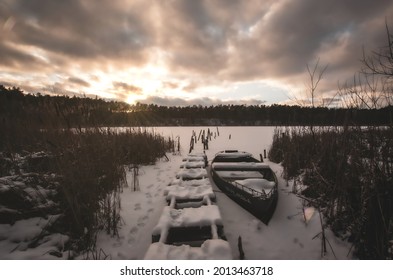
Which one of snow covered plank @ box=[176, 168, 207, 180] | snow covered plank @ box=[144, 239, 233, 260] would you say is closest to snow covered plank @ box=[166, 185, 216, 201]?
snow covered plank @ box=[176, 168, 207, 180]

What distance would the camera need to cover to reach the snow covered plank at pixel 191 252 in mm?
1912

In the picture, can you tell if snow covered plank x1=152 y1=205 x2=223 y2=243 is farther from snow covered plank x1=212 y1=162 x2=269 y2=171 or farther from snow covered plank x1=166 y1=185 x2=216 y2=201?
snow covered plank x1=212 y1=162 x2=269 y2=171

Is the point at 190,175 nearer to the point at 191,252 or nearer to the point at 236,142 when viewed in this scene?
the point at 191,252

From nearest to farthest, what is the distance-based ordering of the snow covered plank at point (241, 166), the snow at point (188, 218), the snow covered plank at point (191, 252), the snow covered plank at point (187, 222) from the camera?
the snow covered plank at point (191, 252), the snow covered plank at point (187, 222), the snow at point (188, 218), the snow covered plank at point (241, 166)

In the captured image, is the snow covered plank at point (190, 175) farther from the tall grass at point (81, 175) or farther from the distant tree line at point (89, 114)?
the distant tree line at point (89, 114)

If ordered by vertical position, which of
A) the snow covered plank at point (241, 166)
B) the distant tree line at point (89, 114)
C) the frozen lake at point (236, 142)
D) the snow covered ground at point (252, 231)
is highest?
the distant tree line at point (89, 114)

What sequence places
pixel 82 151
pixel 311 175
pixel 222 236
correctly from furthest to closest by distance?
pixel 311 175 < pixel 82 151 < pixel 222 236

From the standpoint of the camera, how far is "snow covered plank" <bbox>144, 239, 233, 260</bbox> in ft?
6.27

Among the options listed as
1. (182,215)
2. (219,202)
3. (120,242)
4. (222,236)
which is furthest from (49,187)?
(219,202)

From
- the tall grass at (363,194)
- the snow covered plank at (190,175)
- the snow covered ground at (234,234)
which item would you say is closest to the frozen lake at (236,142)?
the snow covered plank at (190,175)

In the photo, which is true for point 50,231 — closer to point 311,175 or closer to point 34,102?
point 34,102

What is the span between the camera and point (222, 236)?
7.38ft

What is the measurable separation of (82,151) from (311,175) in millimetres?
4309
